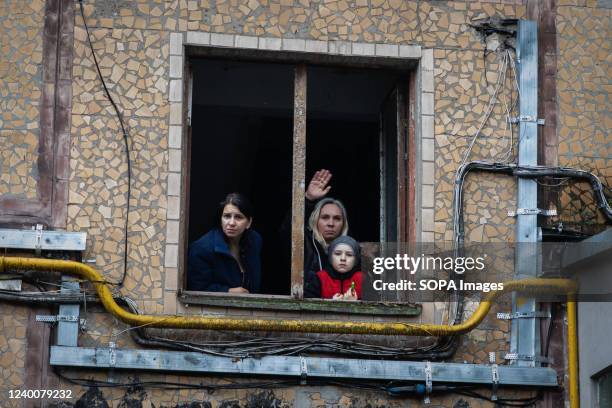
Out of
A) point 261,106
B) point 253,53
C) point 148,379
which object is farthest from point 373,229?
point 148,379

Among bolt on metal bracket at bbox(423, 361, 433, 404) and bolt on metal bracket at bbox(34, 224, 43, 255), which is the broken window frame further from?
bolt on metal bracket at bbox(34, 224, 43, 255)

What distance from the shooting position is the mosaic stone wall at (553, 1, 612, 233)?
13.2m

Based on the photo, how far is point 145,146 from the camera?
12.9 metres

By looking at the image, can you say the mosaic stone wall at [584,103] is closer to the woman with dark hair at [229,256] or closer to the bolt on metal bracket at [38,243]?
the woman with dark hair at [229,256]

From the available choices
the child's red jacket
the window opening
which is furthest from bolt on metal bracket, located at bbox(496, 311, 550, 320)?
the window opening

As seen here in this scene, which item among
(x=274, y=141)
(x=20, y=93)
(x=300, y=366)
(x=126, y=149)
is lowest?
(x=300, y=366)

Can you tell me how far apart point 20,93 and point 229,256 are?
2312 millimetres

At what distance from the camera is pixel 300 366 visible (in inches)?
486

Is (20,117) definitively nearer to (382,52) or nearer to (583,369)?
(382,52)

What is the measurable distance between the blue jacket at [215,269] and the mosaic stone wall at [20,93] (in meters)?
1.53

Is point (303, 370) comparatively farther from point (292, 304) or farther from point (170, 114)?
point (170, 114)

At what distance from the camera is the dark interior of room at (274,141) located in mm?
14602

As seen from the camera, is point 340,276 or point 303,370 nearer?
point 303,370

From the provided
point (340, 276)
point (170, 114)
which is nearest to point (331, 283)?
point (340, 276)
